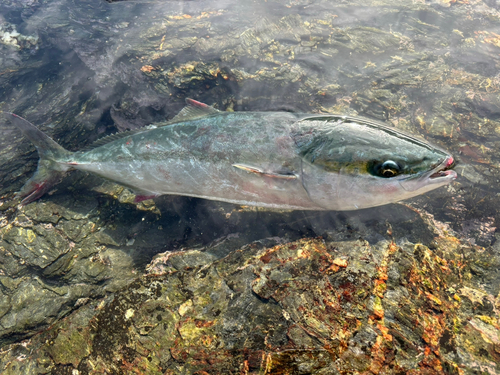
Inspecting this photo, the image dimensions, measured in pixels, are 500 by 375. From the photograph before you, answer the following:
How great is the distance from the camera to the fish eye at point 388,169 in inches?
69.1

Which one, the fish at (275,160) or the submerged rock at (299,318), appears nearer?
the submerged rock at (299,318)

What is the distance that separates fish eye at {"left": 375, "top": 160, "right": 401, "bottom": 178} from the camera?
5.76 feet

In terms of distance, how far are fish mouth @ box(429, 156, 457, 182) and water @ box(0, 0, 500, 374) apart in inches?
22.8

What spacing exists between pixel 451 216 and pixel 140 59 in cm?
504

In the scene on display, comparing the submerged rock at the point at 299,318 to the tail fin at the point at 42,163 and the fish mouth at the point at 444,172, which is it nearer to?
the fish mouth at the point at 444,172

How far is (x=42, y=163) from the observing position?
3.06 meters

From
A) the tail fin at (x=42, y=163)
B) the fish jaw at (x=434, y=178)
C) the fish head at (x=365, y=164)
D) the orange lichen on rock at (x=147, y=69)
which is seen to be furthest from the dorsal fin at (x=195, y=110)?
the orange lichen on rock at (x=147, y=69)

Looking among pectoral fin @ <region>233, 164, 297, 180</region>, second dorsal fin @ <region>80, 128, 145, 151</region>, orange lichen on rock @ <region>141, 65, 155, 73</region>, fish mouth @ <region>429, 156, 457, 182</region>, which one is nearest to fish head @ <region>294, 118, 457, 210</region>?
fish mouth @ <region>429, 156, 457, 182</region>

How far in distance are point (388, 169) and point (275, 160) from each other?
81 cm

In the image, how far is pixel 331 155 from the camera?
1881mm

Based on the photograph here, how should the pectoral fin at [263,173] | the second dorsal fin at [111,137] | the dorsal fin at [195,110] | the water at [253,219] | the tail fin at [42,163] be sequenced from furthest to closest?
the tail fin at [42,163], the second dorsal fin at [111,137], the dorsal fin at [195,110], the pectoral fin at [263,173], the water at [253,219]

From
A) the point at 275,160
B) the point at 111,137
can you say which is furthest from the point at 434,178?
the point at 111,137

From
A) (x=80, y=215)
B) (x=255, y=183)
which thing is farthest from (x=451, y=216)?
(x=80, y=215)

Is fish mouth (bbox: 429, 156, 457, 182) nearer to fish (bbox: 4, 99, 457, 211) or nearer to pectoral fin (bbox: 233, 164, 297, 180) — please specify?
fish (bbox: 4, 99, 457, 211)
